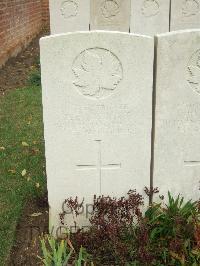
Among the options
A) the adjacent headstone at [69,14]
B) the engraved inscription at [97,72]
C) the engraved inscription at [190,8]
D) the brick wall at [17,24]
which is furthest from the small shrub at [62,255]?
the brick wall at [17,24]

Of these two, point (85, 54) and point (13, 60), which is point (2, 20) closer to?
point (13, 60)

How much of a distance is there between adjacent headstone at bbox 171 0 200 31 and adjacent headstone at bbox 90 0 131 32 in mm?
845

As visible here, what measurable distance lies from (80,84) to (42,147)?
7.71 ft

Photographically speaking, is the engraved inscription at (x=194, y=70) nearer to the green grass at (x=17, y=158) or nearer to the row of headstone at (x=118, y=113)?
the row of headstone at (x=118, y=113)

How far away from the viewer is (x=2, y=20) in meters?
9.62

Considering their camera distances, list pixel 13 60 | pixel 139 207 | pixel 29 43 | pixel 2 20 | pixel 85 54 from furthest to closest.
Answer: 1. pixel 29 43
2. pixel 13 60
3. pixel 2 20
4. pixel 139 207
5. pixel 85 54

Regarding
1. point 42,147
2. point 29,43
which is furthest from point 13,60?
point 42,147

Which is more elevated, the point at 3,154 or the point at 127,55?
the point at 127,55

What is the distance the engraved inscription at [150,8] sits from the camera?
7.94m

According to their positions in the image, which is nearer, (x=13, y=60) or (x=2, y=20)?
(x=2, y=20)

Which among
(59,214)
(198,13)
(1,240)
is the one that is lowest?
(1,240)

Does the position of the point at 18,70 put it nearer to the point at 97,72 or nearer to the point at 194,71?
the point at 97,72

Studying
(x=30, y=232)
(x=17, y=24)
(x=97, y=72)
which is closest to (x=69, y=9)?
(x=17, y=24)

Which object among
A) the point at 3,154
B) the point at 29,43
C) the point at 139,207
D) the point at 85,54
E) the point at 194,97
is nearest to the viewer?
the point at 85,54
